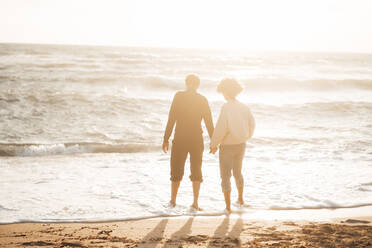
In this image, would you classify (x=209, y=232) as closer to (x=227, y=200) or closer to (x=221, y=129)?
(x=227, y=200)

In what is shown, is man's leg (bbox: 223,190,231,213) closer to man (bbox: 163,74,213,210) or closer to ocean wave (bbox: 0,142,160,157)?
man (bbox: 163,74,213,210)

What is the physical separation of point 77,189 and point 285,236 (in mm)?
3542

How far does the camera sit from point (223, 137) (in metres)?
4.93

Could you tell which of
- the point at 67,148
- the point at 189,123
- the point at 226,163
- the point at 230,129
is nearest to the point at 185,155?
the point at 189,123

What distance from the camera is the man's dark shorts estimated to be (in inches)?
205

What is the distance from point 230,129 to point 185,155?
78 cm

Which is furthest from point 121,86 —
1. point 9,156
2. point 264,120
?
point 9,156

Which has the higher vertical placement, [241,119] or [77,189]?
[241,119]

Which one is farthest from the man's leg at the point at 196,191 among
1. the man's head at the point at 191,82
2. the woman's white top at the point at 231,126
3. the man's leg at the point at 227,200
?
the man's head at the point at 191,82

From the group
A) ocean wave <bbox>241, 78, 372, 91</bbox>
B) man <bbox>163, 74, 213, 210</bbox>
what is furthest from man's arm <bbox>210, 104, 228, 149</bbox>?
ocean wave <bbox>241, 78, 372, 91</bbox>

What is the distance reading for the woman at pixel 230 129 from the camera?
16.0 ft

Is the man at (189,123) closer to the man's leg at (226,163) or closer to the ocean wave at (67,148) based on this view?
the man's leg at (226,163)

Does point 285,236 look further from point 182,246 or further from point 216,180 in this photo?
point 216,180

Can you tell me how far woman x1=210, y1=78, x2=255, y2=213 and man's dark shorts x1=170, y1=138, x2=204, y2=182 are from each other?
321mm
